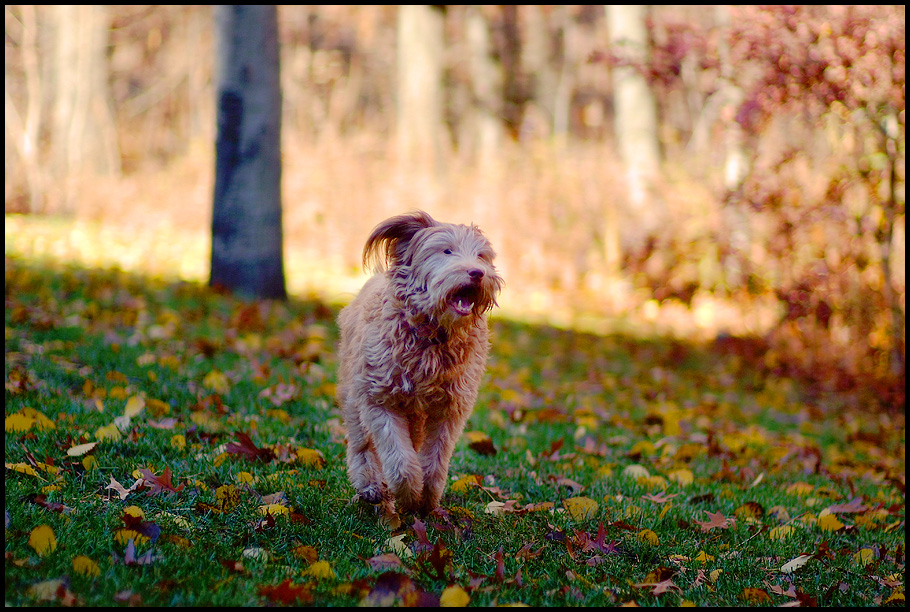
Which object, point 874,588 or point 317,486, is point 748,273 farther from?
point 317,486

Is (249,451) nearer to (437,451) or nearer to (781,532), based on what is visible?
(437,451)

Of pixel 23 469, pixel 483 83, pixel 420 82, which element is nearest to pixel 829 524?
pixel 23 469

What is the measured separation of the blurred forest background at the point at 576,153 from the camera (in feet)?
25.9

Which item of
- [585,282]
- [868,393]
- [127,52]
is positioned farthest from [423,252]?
[127,52]

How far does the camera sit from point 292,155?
61.4 feet

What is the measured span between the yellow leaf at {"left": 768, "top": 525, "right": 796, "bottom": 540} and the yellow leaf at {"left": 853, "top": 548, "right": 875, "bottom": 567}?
32 cm

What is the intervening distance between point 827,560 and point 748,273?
19.5 feet

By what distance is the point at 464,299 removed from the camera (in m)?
3.53

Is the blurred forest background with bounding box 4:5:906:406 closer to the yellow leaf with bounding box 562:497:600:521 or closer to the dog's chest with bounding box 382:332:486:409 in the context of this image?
the yellow leaf with bounding box 562:497:600:521

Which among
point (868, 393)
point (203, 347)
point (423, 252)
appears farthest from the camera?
point (868, 393)

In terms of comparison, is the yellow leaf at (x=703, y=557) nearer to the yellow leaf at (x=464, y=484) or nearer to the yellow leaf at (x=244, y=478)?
the yellow leaf at (x=464, y=484)

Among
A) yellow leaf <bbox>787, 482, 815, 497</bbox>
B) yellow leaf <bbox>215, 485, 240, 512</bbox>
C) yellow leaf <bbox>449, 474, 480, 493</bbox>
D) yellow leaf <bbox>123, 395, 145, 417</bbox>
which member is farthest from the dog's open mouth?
yellow leaf <bbox>787, 482, 815, 497</bbox>

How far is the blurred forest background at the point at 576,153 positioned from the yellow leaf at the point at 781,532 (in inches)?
177

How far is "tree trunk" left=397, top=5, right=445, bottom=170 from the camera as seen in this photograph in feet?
58.7
